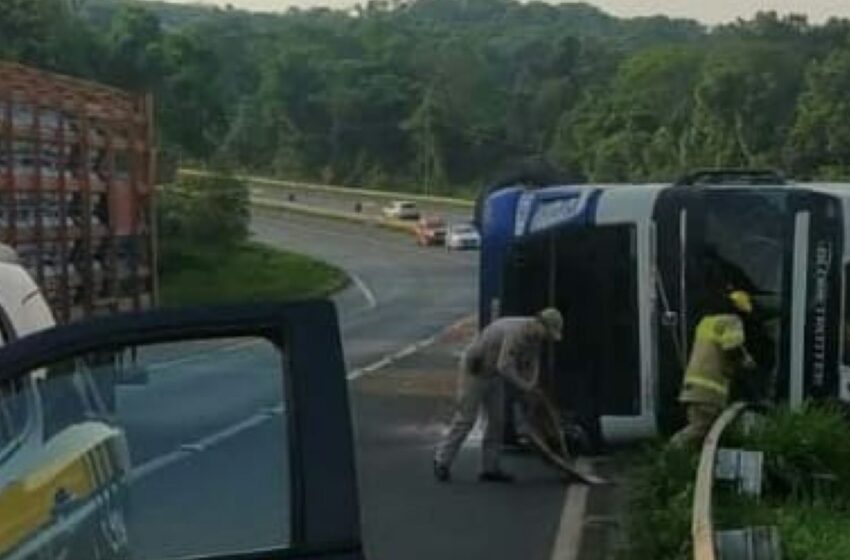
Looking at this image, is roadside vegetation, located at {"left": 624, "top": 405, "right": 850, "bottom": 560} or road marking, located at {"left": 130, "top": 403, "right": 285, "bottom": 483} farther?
roadside vegetation, located at {"left": 624, "top": 405, "right": 850, "bottom": 560}

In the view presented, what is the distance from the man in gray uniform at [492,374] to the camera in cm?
1627

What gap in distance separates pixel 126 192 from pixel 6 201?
287 cm

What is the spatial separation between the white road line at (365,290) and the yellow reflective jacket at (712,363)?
37953 mm

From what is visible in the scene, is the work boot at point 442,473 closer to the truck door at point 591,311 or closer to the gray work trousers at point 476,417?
the gray work trousers at point 476,417

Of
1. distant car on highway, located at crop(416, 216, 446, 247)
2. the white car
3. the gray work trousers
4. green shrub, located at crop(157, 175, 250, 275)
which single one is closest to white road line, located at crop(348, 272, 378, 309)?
green shrub, located at crop(157, 175, 250, 275)

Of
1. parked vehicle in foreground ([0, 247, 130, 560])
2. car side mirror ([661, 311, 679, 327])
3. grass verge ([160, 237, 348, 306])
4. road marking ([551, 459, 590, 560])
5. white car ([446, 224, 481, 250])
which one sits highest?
parked vehicle in foreground ([0, 247, 130, 560])

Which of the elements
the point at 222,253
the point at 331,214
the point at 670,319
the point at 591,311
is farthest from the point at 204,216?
the point at 670,319

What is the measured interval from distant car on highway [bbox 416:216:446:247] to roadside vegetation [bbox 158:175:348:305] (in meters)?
11.4

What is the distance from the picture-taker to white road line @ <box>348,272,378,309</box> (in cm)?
5675

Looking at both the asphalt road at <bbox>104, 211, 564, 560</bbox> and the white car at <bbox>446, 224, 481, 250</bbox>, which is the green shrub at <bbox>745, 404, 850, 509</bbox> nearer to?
the asphalt road at <bbox>104, 211, 564, 560</bbox>

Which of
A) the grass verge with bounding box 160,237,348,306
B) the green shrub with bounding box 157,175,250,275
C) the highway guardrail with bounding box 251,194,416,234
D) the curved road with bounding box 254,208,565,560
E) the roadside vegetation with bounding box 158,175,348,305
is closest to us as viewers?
the curved road with bounding box 254,208,565,560

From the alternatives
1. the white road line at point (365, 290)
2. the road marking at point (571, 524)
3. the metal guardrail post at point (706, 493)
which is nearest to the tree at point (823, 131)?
the white road line at point (365, 290)

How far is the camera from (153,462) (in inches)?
176

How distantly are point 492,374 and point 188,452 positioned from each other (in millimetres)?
12080
